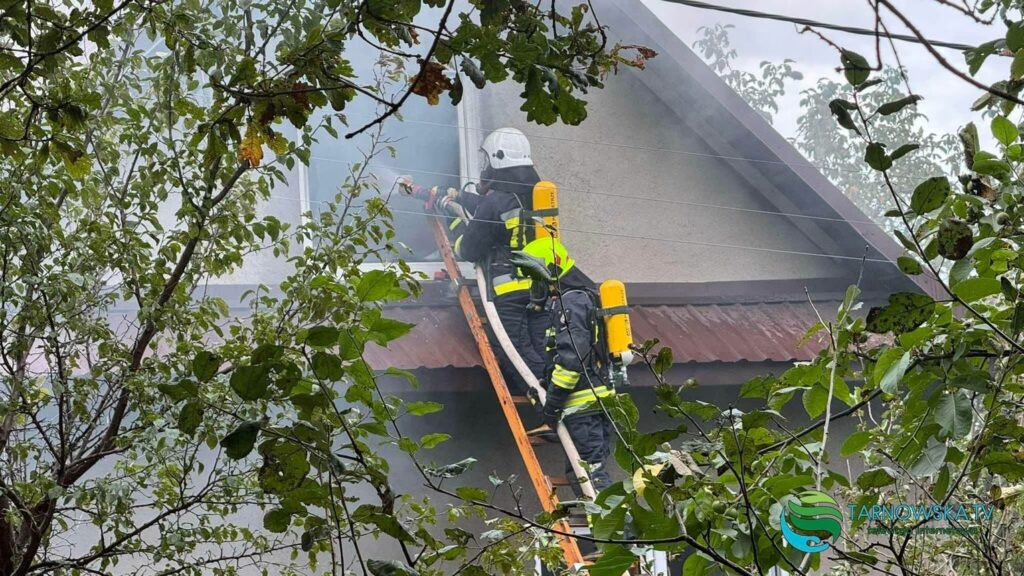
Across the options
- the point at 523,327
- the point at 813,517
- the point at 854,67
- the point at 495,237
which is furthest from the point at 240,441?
the point at 495,237

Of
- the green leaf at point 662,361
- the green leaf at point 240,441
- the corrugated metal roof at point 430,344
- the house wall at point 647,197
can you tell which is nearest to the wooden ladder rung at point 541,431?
the corrugated metal roof at point 430,344

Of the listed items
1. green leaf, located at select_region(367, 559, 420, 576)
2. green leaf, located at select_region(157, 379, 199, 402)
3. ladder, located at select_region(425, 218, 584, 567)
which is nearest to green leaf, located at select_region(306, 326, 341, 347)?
green leaf, located at select_region(157, 379, 199, 402)

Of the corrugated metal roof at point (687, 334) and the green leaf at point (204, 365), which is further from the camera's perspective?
the corrugated metal roof at point (687, 334)

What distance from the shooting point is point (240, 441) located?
4.50 feet

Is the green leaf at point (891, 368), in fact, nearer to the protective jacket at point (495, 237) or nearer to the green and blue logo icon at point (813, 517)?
the green and blue logo icon at point (813, 517)

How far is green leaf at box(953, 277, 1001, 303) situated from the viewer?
154cm

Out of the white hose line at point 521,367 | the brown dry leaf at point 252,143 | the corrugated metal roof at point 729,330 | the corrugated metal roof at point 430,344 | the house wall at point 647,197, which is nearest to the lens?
the brown dry leaf at point 252,143

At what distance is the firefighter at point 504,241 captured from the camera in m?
6.08

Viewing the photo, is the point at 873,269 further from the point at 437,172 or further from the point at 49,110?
the point at 49,110

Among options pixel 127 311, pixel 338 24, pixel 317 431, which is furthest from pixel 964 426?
pixel 127 311

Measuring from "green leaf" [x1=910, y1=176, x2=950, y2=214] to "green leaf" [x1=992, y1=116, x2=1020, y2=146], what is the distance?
0.30 m

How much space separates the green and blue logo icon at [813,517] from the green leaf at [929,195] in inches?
19.2

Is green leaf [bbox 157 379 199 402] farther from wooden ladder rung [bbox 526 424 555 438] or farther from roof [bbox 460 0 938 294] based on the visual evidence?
roof [bbox 460 0 938 294]

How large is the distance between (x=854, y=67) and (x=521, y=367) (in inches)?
177
